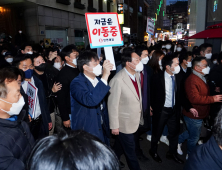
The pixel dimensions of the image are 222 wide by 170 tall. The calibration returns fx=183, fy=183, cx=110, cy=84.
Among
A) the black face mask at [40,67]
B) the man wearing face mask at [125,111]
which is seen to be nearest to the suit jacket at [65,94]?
the black face mask at [40,67]

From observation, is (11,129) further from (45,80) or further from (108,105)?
(45,80)

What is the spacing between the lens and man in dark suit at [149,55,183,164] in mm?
3650

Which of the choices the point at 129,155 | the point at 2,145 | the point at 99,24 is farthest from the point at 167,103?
the point at 2,145

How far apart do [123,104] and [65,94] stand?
3.87 feet

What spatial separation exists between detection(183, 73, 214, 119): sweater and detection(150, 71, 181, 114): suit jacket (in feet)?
0.86

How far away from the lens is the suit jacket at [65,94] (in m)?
3.46

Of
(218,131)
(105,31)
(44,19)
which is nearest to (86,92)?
(105,31)

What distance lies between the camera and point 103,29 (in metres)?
3.45

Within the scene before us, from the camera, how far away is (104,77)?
2498mm

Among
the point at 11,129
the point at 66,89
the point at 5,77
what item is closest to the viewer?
the point at 11,129

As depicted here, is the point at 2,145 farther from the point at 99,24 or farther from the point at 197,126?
the point at 197,126

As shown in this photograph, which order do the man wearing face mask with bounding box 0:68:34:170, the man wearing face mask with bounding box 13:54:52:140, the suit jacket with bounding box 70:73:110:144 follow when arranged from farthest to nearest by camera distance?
the man wearing face mask with bounding box 13:54:52:140
the suit jacket with bounding box 70:73:110:144
the man wearing face mask with bounding box 0:68:34:170

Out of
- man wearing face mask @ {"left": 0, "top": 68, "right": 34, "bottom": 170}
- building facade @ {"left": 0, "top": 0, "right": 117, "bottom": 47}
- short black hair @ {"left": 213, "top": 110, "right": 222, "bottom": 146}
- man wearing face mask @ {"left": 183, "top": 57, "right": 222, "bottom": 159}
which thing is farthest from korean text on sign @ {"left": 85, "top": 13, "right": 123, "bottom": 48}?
building facade @ {"left": 0, "top": 0, "right": 117, "bottom": 47}

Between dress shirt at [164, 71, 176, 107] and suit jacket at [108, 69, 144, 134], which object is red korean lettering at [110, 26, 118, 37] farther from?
dress shirt at [164, 71, 176, 107]
